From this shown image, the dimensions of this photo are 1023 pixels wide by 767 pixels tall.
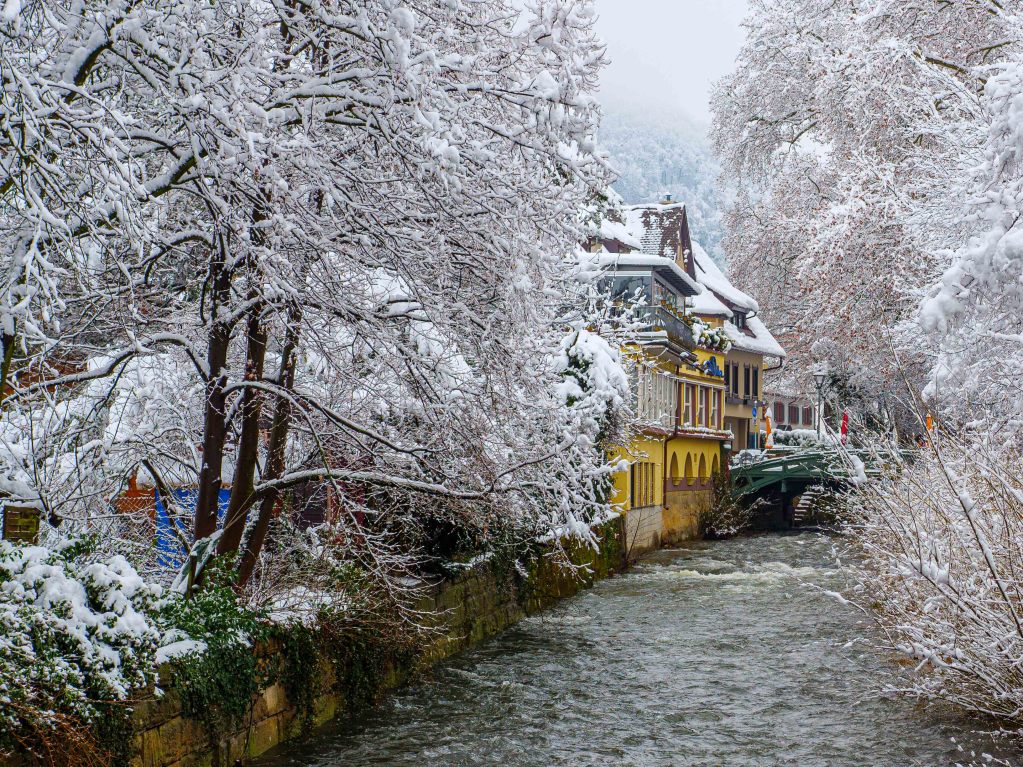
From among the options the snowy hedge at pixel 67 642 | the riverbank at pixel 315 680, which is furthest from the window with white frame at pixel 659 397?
the snowy hedge at pixel 67 642

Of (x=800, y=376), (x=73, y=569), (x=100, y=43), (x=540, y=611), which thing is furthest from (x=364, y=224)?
(x=800, y=376)

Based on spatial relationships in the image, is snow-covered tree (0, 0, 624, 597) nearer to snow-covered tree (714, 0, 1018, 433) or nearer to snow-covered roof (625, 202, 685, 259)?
snow-covered tree (714, 0, 1018, 433)

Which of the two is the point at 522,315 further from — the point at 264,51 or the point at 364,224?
the point at 264,51

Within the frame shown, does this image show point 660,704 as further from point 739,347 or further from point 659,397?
point 739,347

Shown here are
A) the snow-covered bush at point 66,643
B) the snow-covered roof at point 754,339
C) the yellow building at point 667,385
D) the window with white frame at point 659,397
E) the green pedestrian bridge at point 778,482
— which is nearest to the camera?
the snow-covered bush at point 66,643

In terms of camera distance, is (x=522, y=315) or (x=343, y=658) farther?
(x=343, y=658)

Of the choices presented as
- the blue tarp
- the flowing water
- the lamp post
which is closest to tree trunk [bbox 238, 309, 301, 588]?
the blue tarp

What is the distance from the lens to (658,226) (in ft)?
145

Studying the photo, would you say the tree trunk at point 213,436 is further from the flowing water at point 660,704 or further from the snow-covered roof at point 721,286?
the snow-covered roof at point 721,286

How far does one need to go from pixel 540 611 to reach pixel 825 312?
7.33 meters

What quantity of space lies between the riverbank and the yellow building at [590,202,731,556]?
31.9ft

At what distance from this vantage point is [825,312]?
2167 cm

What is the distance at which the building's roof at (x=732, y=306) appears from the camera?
170ft

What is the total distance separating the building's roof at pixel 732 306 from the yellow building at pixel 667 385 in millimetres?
2737
